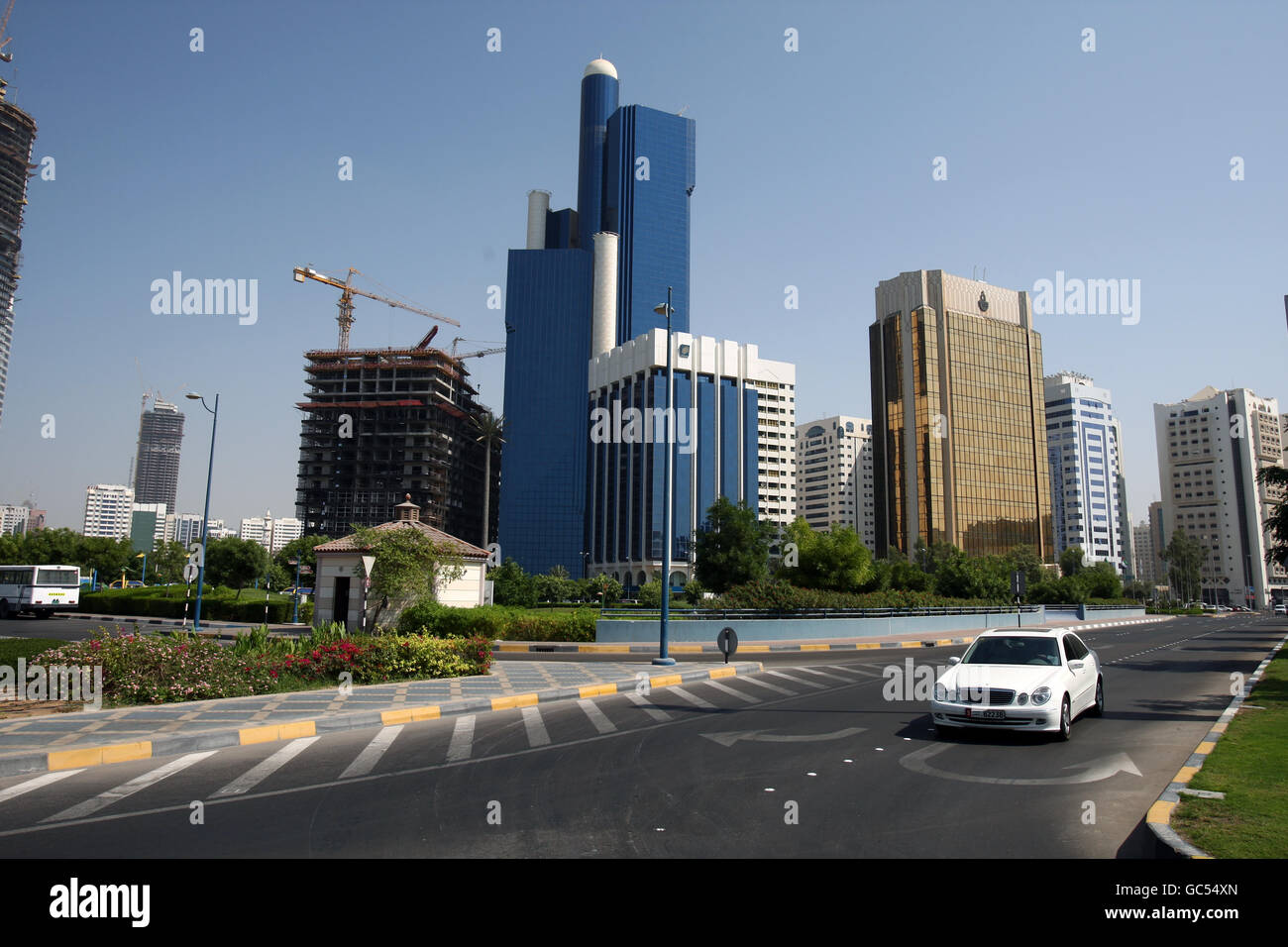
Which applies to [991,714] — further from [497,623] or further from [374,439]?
[374,439]

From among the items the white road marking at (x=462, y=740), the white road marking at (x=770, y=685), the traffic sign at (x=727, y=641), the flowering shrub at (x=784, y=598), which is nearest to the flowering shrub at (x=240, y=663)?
the white road marking at (x=462, y=740)

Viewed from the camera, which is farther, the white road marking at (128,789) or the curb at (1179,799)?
the white road marking at (128,789)

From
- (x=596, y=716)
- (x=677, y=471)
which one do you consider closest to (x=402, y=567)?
(x=596, y=716)

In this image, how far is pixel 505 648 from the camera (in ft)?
90.4

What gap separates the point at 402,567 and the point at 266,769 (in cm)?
2214

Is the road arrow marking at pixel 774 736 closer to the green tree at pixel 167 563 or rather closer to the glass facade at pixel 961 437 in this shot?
the green tree at pixel 167 563

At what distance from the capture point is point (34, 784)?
7.98 m

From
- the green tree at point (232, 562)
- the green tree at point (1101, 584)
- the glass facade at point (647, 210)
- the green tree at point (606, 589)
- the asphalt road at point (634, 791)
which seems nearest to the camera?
the asphalt road at point (634, 791)

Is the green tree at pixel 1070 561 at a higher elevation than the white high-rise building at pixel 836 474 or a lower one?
lower

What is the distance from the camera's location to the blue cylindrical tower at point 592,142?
500 feet

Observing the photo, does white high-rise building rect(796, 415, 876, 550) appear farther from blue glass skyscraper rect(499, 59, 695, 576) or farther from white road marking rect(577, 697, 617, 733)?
white road marking rect(577, 697, 617, 733)

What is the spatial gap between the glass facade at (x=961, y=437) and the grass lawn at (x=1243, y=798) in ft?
385

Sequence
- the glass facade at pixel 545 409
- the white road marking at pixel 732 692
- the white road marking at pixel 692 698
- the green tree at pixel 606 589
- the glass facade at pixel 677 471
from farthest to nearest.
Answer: the glass facade at pixel 545 409, the glass facade at pixel 677 471, the green tree at pixel 606 589, the white road marking at pixel 732 692, the white road marking at pixel 692 698
